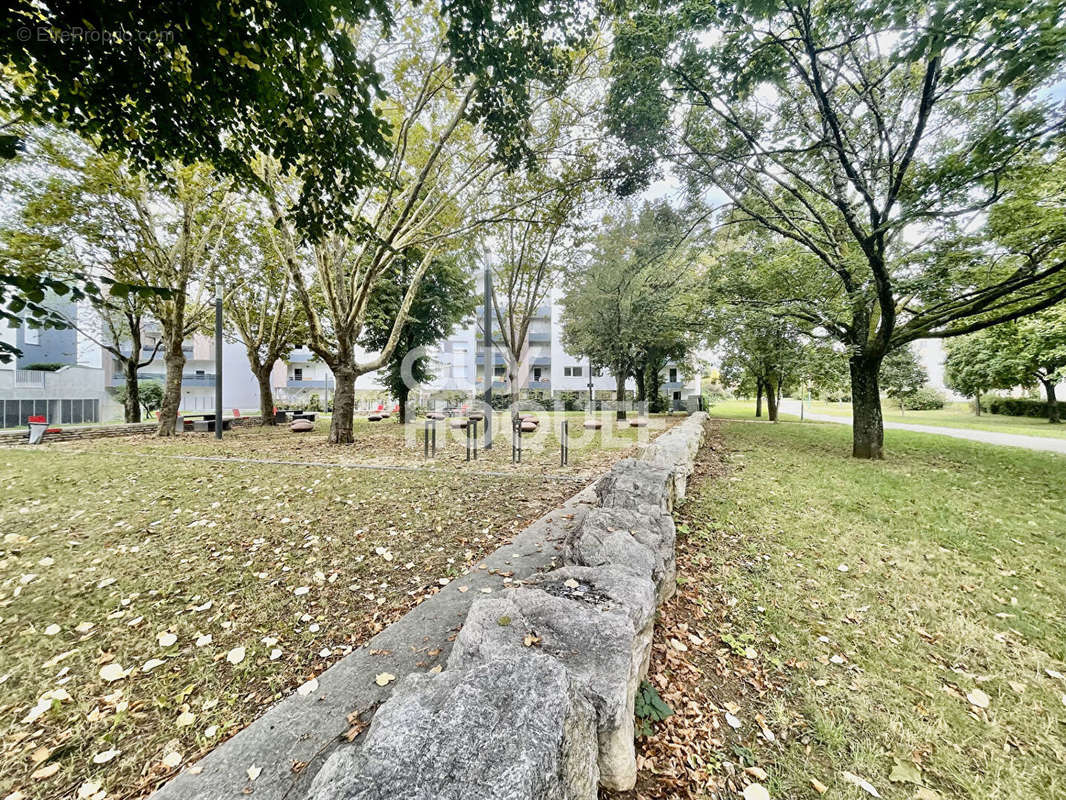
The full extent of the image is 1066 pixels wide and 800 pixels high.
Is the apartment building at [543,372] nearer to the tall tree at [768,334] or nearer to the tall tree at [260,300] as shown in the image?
the tall tree at [260,300]

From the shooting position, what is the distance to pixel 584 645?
6.22 ft

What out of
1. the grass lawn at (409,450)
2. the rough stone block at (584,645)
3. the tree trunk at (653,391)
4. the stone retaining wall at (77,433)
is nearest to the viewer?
the rough stone block at (584,645)

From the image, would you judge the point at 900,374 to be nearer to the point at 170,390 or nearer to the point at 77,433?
the point at 170,390

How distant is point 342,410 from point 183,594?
867 cm

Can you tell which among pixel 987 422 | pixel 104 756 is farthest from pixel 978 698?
pixel 987 422

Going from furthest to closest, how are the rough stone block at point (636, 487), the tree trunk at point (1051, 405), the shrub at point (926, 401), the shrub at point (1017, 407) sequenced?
the shrub at point (926, 401) < the shrub at point (1017, 407) < the tree trunk at point (1051, 405) < the rough stone block at point (636, 487)

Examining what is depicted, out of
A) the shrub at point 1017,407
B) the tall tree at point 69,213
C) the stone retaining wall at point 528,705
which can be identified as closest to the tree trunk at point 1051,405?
the shrub at point 1017,407

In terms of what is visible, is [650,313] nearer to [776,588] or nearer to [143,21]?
[776,588]

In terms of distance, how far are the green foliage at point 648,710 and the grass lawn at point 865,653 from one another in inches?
1.8

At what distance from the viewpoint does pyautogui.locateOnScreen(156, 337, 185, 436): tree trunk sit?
1264 centimetres

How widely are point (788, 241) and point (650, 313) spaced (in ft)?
17.4

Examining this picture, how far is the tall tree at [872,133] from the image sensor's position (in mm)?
4609

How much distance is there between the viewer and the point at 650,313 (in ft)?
50.3

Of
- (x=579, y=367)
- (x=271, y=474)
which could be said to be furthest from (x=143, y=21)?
(x=579, y=367)
